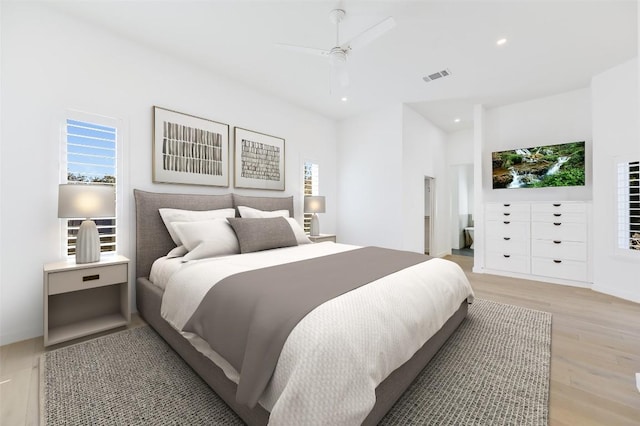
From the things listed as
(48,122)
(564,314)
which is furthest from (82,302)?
(564,314)

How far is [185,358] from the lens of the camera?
72.7 inches

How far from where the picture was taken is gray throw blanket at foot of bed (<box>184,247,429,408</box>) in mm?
1135

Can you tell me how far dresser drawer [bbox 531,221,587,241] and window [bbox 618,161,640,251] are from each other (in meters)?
0.42

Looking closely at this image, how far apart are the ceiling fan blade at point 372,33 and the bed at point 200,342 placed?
6.11 ft

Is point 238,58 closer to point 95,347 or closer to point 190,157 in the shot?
point 190,157

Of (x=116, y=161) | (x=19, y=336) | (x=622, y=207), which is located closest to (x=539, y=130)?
(x=622, y=207)

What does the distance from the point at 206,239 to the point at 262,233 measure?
0.56m

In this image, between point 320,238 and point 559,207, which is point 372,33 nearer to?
point 320,238

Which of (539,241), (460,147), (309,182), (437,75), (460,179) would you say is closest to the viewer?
(437,75)

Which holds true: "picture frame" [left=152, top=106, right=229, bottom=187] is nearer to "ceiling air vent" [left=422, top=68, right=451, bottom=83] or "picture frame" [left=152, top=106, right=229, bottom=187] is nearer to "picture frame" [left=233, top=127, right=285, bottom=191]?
"picture frame" [left=233, top=127, right=285, bottom=191]

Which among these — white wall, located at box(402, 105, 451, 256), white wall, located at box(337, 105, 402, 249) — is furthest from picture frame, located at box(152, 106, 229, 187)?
→ white wall, located at box(402, 105, 451, 256)

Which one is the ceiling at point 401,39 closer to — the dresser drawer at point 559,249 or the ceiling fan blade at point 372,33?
the ceiling fan blade at point 372,33

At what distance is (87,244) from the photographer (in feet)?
7.48

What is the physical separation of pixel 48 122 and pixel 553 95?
21.5 ft
